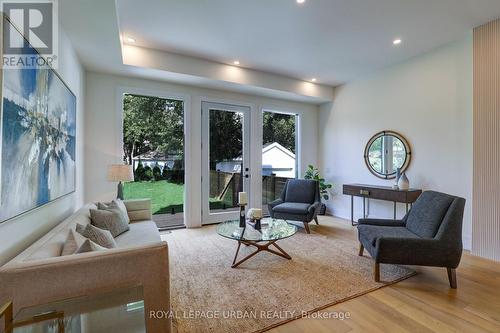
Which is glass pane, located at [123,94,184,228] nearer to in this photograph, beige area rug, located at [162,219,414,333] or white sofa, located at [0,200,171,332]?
beige area rug, located at [162,219,414,333]

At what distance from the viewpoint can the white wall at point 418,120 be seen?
3.48 m

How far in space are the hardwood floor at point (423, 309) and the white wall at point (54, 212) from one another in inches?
72.4

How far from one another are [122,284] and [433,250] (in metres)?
2.63

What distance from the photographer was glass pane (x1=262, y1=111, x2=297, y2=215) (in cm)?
545

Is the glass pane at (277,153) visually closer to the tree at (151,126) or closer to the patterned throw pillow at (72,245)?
the tree at (151,126)

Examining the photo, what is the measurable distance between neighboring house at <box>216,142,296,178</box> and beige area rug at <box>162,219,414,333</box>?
206 centimetres

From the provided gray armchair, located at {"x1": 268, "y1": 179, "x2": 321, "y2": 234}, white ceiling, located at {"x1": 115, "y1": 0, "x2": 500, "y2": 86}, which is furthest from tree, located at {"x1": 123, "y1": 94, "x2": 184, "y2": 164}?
gray armchair, located at {"x1": 268, "y1": 179, "x2": 321, "y2": 234}

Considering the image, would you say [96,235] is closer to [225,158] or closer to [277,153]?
[225,158]

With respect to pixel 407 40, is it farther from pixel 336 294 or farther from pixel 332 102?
pixel 336 294

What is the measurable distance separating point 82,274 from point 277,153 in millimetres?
4649

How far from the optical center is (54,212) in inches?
89.2

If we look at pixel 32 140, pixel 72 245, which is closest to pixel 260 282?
pixel 72 245

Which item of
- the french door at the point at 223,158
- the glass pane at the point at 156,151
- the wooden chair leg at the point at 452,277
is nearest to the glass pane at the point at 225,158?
the french door at the point at 223,158

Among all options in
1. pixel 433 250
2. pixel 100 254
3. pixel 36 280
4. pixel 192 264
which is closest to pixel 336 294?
pixel 433 250
